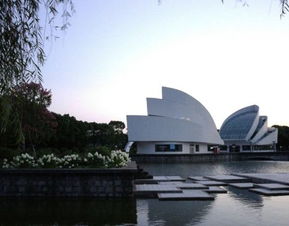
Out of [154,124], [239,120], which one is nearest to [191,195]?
[154,124]

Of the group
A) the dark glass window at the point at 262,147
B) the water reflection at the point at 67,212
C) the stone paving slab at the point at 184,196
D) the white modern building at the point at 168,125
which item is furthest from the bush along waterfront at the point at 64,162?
the dark glass window at the point at 262,147

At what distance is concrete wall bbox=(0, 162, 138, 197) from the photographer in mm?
13312

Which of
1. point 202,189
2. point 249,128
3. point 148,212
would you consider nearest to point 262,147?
point 249,128

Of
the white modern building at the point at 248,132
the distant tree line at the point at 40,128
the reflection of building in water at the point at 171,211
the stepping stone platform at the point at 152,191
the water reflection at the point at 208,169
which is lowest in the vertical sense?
the reflection of building in water at the point at 171,211

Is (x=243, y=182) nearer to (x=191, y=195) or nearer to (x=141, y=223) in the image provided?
(x=191, y=195)

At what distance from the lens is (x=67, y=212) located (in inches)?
430

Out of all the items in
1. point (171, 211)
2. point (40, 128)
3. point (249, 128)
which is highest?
point (249, 128)

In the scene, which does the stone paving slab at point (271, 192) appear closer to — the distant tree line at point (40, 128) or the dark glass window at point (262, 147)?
the distant tree line at point (40, 128)

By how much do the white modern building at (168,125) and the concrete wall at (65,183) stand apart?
2051 inches

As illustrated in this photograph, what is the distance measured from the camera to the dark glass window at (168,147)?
67.5 m

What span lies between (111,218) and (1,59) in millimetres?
6613

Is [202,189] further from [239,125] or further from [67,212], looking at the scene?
[239,125]

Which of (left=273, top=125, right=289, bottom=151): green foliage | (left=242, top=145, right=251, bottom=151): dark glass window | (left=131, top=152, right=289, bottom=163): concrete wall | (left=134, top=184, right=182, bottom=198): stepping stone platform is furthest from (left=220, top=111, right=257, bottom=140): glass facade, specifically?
(left=134, top=184, right=182, bottom=198): stepping stone platform

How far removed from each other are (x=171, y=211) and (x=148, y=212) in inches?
24.7
